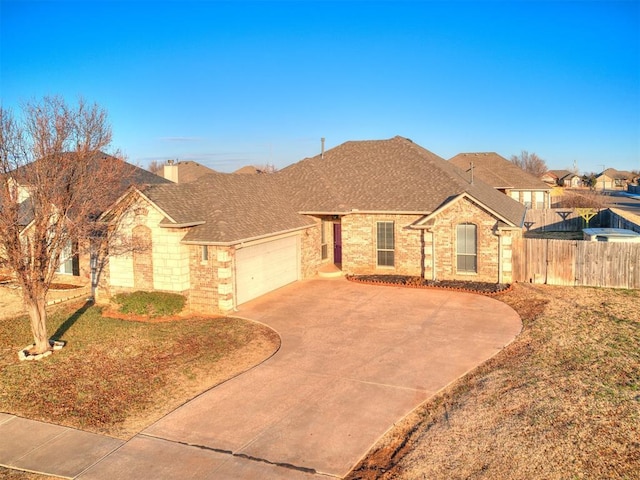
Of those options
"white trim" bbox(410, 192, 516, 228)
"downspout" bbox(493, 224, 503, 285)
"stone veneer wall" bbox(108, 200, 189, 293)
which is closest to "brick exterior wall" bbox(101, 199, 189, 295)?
"stone veneer wall" bbox(108, 200, 189, 293)

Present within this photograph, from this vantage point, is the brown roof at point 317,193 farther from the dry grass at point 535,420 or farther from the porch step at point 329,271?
the dry grass at point 535,420

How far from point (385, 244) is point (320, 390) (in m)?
13.0

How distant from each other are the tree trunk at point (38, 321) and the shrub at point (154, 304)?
394cm

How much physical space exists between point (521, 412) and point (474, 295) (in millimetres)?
10459

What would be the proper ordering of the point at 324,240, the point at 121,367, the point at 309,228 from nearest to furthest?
the point at 121,367, the point at 309,228, the point at 324,240

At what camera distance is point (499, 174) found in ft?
140

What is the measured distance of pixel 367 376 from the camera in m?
11.4

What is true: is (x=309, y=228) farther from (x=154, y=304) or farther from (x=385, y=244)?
(x=154, y=304)

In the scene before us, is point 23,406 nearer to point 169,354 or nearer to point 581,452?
point 169,354

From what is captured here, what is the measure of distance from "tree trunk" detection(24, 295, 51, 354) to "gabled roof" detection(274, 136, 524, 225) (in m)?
12.8

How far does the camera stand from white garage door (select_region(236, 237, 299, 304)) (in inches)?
707

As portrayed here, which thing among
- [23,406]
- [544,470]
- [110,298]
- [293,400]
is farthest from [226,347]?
[544,470]

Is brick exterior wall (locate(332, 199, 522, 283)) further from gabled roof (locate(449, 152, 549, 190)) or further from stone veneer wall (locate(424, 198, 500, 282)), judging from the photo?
gabled roof (locate(449, 152, 549, 190))

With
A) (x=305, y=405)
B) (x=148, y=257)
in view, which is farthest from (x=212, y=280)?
(x=305, y=405)
